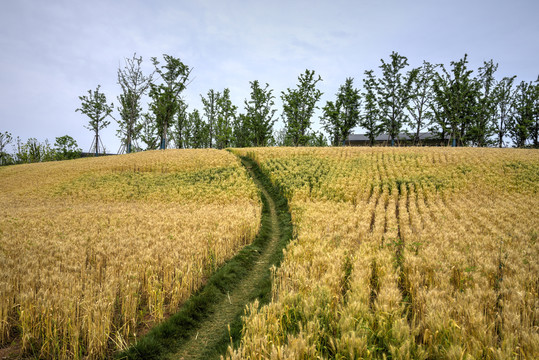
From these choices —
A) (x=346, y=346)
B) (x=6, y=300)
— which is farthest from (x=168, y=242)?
(x=346, y=346)

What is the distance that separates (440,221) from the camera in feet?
38.1

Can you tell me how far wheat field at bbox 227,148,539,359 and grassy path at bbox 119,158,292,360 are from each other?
0.95 meters

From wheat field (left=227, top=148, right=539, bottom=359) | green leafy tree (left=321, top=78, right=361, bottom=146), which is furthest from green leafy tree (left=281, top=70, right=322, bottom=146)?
wheat field (left=227, top=148, right=539, bottom=359)

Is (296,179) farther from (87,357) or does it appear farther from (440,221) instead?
(87,357)

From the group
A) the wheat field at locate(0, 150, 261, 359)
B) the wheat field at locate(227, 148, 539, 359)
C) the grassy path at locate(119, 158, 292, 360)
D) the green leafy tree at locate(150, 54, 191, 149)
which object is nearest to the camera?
the wheat field at locate(227, 148, 539, 359)

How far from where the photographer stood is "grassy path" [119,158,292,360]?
4.99 m

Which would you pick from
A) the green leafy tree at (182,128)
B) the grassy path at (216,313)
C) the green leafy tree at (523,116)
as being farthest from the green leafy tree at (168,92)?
the green leafy tree at (523,116)

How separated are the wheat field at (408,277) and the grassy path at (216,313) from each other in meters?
0.95

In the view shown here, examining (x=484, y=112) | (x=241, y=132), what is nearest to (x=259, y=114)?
(x=241, y=132)

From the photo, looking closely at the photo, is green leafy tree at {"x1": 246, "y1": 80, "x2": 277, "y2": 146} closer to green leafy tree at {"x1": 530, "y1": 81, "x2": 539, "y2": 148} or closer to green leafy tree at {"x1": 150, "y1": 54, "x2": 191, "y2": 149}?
green leafy tree at {"x1": 150, "y1": 54, "x2": 191, "y2": 149}

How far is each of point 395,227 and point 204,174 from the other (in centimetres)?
2049

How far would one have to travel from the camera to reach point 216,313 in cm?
648

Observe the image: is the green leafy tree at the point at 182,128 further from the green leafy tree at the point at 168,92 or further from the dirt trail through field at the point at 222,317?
the dirt trail through field at the point at 222,317

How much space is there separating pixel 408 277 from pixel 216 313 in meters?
4.80
